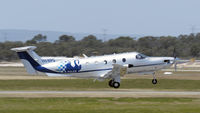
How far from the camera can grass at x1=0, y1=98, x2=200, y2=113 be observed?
76.0ft

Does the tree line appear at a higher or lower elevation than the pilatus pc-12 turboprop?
higher

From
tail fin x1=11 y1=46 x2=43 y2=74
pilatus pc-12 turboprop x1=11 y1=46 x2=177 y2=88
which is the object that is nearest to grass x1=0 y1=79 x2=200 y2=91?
pilatus pc-12 turboprop x1=11 y1=46 x2=177 y2=88

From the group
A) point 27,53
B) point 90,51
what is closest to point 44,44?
point 90,51

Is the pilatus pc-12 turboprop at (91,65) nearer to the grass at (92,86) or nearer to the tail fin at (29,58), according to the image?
the tail fin at (29,58)

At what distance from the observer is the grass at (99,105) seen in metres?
23.2

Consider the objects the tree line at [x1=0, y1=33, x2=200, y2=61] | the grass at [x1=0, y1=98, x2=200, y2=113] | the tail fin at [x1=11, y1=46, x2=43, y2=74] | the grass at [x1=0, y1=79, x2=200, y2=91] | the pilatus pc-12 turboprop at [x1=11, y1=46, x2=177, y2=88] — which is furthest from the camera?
the tree line at [x1=0, y1=33, x2=200, y2=61]

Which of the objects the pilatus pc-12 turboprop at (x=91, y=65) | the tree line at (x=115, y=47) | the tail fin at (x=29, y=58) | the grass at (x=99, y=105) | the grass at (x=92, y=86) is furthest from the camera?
the tree line at (x=115, y=47)

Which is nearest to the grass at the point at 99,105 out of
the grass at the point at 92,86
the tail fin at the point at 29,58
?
the tail fin at the point at 29,58

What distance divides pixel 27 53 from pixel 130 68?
803cm

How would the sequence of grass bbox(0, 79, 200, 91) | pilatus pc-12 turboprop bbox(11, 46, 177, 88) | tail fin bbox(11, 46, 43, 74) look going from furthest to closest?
grass bbox(0, 79, 200, 91), pilatus pc-12 turboprop bbox(11, 46, 177, 88), tail fin bbox(11, 46, 43, 74)

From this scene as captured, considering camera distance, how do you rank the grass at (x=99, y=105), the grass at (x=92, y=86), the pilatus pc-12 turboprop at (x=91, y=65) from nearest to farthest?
1. the grass at (x=99, y=105)
2. the pilatus pc-12 turboprop at (x=91, y=65)
3. the grass at (x=92, y=86)

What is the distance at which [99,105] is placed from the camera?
83.1 feet

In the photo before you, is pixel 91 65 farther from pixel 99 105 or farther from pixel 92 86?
pixel 99 105

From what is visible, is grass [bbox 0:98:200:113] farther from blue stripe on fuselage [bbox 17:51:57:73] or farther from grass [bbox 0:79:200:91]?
grass [bbox 0:79:200:91]
